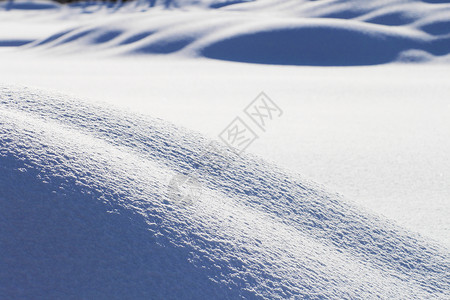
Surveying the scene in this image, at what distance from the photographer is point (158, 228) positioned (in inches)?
62.2

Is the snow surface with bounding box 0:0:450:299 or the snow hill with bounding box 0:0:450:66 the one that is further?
the snow hill with bounding box 0:0:450:66

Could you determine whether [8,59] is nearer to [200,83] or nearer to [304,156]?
[200,83]

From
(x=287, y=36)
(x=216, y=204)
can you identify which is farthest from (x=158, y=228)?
(x=287, y=36)

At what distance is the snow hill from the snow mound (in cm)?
628

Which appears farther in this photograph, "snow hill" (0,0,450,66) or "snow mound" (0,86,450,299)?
"snow hill" (0,0,450,66)

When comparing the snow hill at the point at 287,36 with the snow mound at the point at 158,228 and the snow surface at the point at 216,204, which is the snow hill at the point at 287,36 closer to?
the snow surface at the point at 216,204

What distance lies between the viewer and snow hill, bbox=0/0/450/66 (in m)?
8.38

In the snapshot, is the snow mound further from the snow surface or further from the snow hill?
the snow hill

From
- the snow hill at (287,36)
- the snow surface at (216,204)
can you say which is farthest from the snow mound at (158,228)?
the snow hill at (287,36)

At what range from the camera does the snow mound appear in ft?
4.69

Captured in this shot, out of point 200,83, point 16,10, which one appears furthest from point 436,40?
point 16,10

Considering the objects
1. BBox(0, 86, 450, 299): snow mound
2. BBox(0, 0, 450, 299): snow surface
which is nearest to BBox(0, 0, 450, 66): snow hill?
BBox(0, 0, 450, 299): snow surface

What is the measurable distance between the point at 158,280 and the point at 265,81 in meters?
5.11

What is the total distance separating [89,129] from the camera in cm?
212
